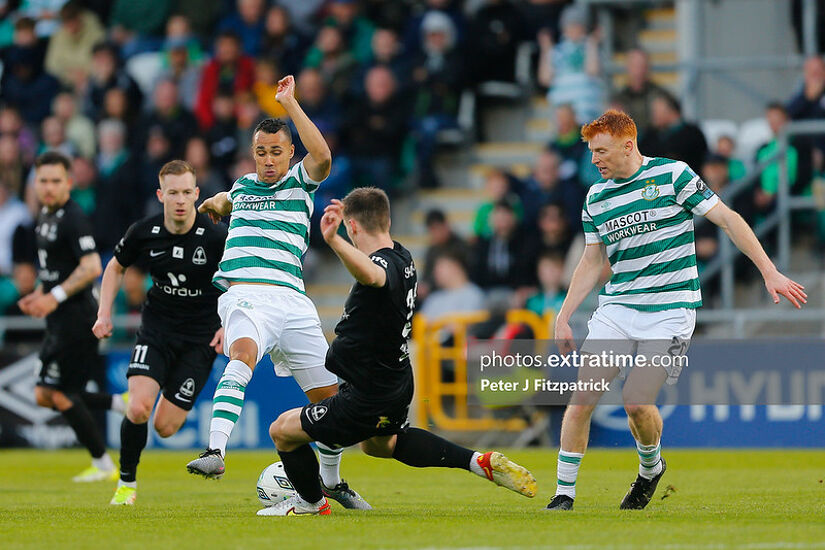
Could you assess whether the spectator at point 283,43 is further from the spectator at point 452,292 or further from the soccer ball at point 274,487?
the soccer ball at point 274,487

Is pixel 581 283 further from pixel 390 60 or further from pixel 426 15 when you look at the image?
pixel 426 15

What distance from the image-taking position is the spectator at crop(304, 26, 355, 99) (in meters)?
19.2

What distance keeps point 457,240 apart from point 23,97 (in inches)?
319

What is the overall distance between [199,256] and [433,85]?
937 centimetres

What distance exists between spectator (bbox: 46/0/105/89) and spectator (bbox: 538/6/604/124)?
7.72 metres

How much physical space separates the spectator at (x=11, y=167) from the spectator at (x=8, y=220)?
6.9 inches

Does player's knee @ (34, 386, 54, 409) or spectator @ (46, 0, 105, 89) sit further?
spectator @ (46, 0, 105, 89)

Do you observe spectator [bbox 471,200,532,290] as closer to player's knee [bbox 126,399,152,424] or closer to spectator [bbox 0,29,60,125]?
player's knee [bbox 126,399,152,424]

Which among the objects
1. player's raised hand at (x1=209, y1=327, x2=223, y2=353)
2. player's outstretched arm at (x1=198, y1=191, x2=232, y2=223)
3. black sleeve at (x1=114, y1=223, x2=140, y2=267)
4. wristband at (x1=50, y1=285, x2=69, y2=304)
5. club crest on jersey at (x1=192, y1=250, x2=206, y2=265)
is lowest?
player's raised hand at (x1=209, y1=327, x2=223, y2=353)

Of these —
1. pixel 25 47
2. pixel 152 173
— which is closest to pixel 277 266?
pixel 152 173

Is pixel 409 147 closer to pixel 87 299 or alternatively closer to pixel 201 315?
pixel 87 299

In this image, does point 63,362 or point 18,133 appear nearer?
point 63,362

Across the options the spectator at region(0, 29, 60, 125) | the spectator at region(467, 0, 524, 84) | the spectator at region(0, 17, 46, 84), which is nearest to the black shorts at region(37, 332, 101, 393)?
the spectator at region(467, 0, 524, 84)

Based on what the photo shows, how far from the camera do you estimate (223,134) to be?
750 inches
